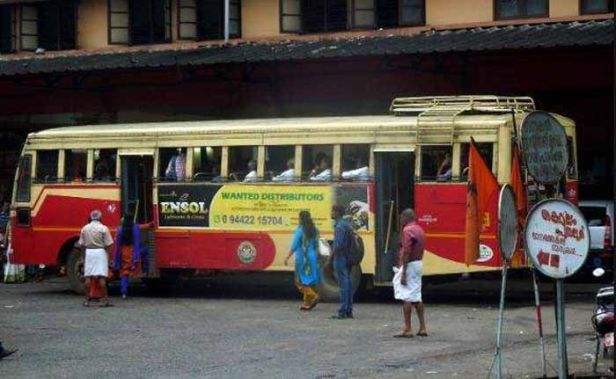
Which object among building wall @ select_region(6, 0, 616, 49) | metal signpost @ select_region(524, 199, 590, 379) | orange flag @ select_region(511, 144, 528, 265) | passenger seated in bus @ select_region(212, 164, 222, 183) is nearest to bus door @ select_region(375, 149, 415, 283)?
orange flag @ select_region(511, 144, 528, 265)

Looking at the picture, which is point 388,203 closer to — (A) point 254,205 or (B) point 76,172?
(A) point 254,205

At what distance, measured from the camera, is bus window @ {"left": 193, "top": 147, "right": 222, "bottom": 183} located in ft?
78.2

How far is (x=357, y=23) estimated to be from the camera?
3130cm

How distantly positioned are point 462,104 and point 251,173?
12.9 feet

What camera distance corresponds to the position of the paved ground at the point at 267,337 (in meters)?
14.5

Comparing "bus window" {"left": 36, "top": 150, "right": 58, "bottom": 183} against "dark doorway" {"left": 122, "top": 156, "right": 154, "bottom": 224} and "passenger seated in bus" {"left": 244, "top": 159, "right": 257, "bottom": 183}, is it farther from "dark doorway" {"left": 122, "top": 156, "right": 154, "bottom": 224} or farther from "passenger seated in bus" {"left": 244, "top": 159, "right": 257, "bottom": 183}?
"passenger seated in bus" {"left": 244, "top": 159, "right": 257, "bottom": 183}

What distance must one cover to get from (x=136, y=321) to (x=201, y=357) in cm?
473

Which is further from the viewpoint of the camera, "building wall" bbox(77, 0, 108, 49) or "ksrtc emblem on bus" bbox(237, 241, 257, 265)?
"building wall" bbox(77, 0, 108, 49)

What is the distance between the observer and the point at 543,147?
40.5 ft

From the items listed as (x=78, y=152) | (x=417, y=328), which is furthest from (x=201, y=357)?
(x=78, y=152)

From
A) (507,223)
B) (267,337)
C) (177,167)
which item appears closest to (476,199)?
(507,223)

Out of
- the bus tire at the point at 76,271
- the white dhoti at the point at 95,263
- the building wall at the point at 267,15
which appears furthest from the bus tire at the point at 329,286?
the building wall at the point at 267,15

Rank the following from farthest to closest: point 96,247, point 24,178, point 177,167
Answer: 1. point 24,178
2. point 177,167
3. point 96,247

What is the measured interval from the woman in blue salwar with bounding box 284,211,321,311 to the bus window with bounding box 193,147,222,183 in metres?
3.05
